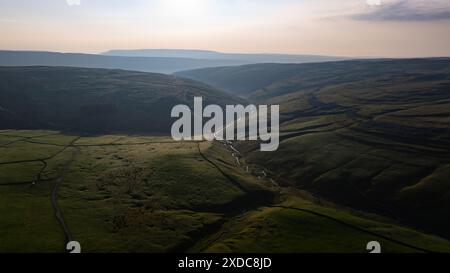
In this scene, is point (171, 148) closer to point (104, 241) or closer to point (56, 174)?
point (56, 174)

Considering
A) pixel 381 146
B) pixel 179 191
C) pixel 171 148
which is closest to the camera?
pixel 179 191

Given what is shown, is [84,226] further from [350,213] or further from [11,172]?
[350,213]

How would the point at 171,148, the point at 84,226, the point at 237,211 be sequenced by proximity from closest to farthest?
1. the point at 84,226
2. the point at 237,211
3. the point at 171,148

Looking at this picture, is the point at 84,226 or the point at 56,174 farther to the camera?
the point at 56,174

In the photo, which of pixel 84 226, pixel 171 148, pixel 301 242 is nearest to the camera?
pixel 301 242

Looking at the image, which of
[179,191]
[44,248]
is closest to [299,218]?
[179,191]

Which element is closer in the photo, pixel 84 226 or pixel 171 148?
pixel 84 226

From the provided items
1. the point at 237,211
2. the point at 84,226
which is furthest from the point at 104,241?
the point at 237,211
